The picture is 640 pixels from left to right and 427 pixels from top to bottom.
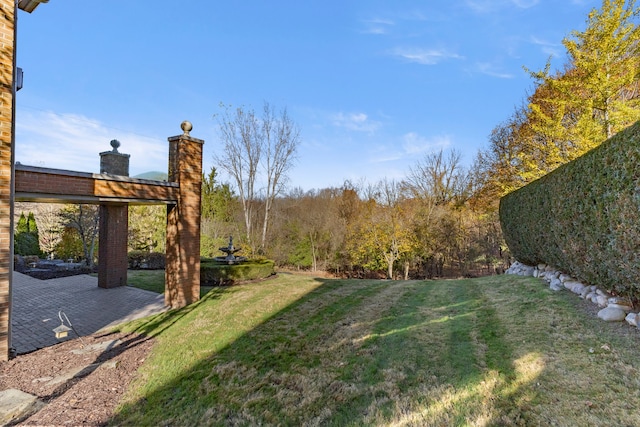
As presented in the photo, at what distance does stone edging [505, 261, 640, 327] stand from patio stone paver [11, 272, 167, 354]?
7.91 meters

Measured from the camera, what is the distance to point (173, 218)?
6.77 metres

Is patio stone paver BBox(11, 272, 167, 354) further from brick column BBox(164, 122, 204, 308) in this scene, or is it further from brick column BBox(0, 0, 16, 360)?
brick column BBox(0, 0, 16, 360)

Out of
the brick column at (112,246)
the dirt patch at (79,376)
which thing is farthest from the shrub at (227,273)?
the dirt patch at (79,376)

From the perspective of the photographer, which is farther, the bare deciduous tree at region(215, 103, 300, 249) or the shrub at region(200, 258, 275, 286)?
the bare deciduous tree at region(215, 103, 300, 249)

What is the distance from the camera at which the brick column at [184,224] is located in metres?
6.77

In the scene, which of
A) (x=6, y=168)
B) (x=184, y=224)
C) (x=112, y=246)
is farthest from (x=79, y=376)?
(x=112, y=246)

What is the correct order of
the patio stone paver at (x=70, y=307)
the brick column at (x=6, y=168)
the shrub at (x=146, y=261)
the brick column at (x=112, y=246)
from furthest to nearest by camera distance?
the shrub at (x=146, y=261), the brick column at (x=112, y=246), the patio stone paver at (x=70, y=307), the brick column at (x=6, y=168)

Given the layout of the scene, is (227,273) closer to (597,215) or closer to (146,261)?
(146,261)

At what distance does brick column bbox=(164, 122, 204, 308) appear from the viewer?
22.2 feet

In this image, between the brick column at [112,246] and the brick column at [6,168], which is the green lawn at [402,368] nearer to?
the brick column at [6,168]

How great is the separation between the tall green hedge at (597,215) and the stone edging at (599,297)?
5.4 inches

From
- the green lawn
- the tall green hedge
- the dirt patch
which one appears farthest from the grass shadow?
the tall green hedge

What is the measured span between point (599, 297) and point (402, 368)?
3176mm

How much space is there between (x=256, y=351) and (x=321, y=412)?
1.74m
